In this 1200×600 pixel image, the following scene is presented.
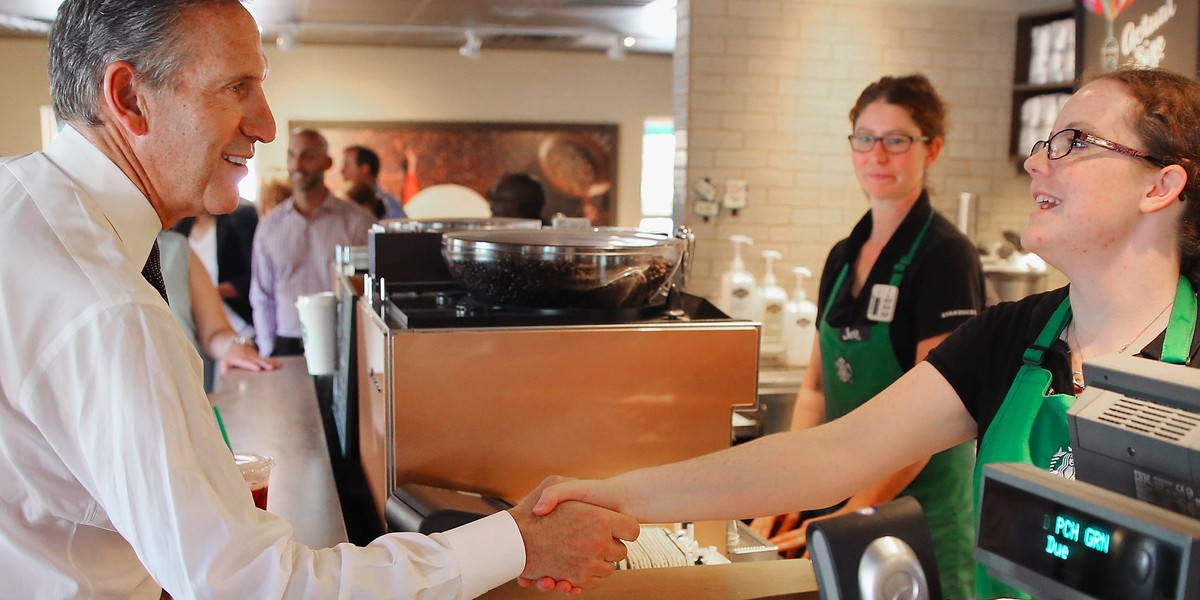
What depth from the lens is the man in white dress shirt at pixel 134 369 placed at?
3.31ft

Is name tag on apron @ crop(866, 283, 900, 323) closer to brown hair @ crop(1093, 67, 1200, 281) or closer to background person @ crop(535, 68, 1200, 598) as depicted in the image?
background person @ crop(535, 68, 1200, 598)

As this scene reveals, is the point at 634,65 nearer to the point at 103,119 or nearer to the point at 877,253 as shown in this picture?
the point at 877,253

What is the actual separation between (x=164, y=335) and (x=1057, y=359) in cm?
116

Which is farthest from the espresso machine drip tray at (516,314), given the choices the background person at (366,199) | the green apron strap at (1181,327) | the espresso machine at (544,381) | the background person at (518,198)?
the background person at (366,199)

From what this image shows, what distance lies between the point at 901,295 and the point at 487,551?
1499 millimetres

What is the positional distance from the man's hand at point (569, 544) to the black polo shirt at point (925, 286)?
1.19 m

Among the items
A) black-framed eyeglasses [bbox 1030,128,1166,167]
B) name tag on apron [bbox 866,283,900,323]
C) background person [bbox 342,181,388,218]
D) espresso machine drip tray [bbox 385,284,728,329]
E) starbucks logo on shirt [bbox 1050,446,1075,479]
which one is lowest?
starbucks logo on shirt [bbox 1050,446,1075,479]

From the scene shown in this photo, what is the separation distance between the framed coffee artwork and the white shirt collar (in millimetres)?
9003

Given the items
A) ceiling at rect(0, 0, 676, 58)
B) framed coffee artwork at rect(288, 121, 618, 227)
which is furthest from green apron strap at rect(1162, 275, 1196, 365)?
framed coffee artwork at rect(288, 121, 618, 227)

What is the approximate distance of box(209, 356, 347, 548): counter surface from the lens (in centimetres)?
175

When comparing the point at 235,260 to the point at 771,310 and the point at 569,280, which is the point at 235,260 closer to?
the point at 771,310

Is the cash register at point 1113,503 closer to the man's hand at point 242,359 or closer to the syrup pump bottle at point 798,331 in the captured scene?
the man's hand at point 242,359

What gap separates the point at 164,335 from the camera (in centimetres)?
104

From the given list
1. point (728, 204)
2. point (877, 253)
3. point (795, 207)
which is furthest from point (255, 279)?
point (877, 253)
